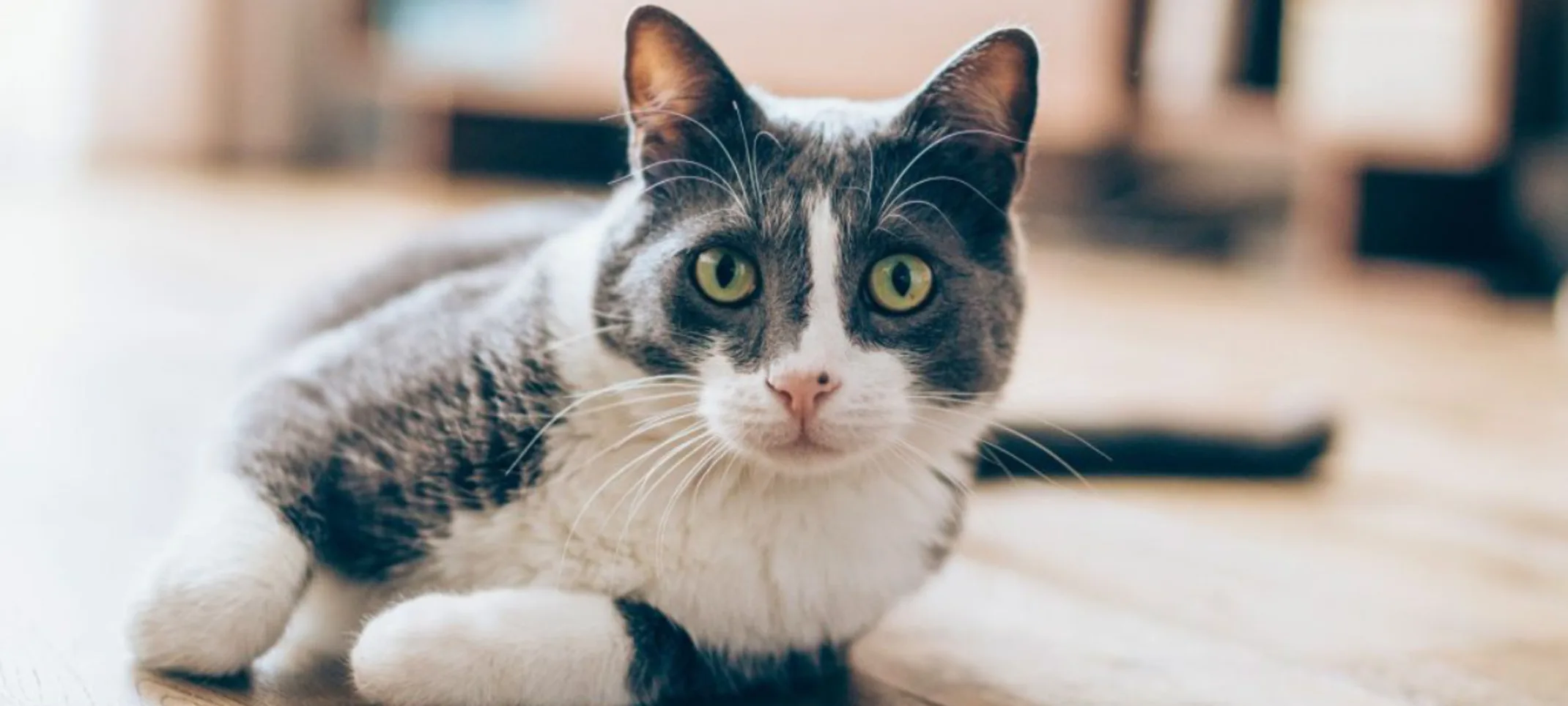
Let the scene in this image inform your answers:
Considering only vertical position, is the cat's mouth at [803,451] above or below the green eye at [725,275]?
below

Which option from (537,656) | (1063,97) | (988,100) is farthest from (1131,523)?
(1063,97)

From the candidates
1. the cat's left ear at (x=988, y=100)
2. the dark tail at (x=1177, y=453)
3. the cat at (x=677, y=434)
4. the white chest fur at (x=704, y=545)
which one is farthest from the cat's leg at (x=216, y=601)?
the dark tail at (x=1177, y=453)

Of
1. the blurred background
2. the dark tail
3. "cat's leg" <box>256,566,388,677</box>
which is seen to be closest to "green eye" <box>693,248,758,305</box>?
"cat's leg" <box>256,566,388,677</box>

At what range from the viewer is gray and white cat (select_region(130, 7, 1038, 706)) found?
997mm

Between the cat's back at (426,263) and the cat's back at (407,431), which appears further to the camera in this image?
the cat's back at (426,263)

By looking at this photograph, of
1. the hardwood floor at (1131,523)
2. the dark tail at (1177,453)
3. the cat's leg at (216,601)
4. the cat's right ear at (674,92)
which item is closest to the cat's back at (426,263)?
the hardwood floor at (1131,523)

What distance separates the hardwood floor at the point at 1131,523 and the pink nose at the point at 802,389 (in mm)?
225

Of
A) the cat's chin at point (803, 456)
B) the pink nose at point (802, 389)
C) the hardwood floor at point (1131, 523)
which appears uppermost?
the pink nose at point (802, 389)

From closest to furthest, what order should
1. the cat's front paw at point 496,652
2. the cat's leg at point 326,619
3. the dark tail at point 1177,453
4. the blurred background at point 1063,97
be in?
the cat's front paw at point 496,652
the cat's leg at point 326,619
the dark tail at point 1177,453
the blurred background at point 1063,97

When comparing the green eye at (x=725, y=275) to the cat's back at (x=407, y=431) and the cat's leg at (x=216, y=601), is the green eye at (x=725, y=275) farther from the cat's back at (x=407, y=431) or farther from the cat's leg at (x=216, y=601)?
the cat's leg at (x=216, y=601)

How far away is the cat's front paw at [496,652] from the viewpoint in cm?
96

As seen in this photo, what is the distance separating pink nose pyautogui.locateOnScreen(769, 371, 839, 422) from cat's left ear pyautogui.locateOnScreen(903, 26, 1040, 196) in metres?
0.22

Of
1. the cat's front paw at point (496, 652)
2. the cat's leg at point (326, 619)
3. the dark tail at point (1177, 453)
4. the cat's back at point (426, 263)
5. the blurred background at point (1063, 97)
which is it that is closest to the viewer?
the cat's front paw at point (496, 652)

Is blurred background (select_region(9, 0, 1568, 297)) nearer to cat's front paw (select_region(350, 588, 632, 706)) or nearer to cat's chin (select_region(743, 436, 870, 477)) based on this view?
cat's chin (select_region(743, 436, 870, 477))
